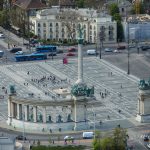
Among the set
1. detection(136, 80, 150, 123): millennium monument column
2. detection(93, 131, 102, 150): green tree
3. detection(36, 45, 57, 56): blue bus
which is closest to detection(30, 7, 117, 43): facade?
detection(36, 45, 57, 56): blue bus

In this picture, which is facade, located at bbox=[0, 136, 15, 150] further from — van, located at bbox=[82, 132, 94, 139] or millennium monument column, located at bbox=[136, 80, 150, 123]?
millennium monument column, located at bbox=[136, 80, 150, 123]

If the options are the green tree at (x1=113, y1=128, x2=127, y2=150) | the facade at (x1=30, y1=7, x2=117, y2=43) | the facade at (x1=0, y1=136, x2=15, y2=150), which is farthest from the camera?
the facade at (x1=30, y1=7, x2=117, y2=43)

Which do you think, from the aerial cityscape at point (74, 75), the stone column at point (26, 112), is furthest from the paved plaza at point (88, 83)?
the stone column at point (26, 112)

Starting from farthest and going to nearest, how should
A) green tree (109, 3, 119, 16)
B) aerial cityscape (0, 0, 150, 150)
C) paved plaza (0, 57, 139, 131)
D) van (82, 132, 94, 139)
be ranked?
green tree (109, 3, 119, 16) → paved plaza (0, 57, 139, 131) → aerial cityscape (0, 0, 150, 150) → van (82, 132, 94, 139)

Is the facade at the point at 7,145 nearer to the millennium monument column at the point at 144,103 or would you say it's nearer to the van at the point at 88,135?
the van at the point at 88,135

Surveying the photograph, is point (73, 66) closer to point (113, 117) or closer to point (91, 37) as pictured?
point (91, 37)

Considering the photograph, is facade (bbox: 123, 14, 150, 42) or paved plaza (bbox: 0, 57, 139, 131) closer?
paved plaza (bbox: 0, 57, 139, 131)

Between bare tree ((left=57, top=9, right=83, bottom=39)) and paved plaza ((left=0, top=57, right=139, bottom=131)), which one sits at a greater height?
bare tree ((left=57, top=9, right=83, bottom=39))

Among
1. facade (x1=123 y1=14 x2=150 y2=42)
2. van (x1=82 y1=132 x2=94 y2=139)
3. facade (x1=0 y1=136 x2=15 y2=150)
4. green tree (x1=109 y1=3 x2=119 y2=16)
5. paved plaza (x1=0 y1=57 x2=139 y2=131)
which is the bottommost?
van (x1=82 y1=132 x2=94 y2=139)
